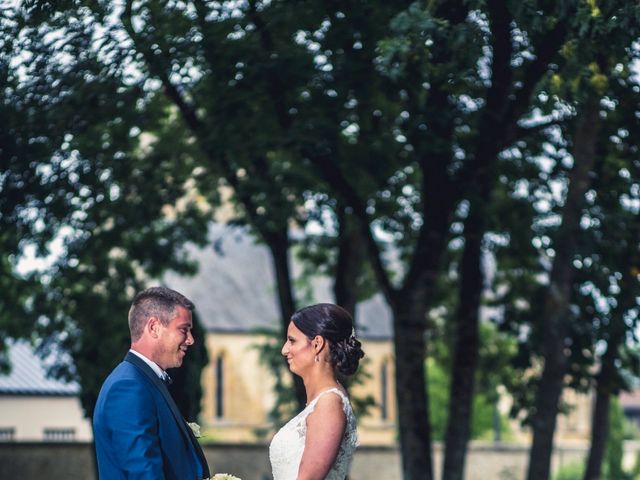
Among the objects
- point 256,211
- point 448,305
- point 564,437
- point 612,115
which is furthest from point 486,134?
point 564,437

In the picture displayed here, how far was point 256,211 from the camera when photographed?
1806 centimetres

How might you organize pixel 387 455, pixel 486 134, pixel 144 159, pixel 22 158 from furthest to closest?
pixel 387 455
pixel 144 159
pixel 486 134
pixel 22 158

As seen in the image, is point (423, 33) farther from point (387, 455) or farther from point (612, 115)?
point (387, 455)

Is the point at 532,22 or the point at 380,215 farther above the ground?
the point at 532,22

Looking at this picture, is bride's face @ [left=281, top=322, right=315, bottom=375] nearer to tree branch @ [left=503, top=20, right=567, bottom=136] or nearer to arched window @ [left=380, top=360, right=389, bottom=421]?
tree branch @ [left=503, top=20, right=567, bottom=136]

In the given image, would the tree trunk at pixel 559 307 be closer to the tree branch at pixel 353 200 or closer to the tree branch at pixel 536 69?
the tree branch at pixel 536 69

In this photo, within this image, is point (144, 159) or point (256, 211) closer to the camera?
point (256, 211)

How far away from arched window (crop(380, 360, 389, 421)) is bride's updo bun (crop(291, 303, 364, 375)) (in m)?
65.0

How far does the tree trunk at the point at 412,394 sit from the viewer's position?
17109 mm

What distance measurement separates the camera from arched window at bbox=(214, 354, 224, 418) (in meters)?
68.1

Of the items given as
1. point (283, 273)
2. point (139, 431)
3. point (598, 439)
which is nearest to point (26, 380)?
Result: point (598, 439)

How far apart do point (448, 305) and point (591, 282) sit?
8.84 metres

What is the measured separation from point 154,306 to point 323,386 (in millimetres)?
836

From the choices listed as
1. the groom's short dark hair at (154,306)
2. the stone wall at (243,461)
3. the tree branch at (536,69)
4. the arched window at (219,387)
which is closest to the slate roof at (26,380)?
the arched window at (219,387)
